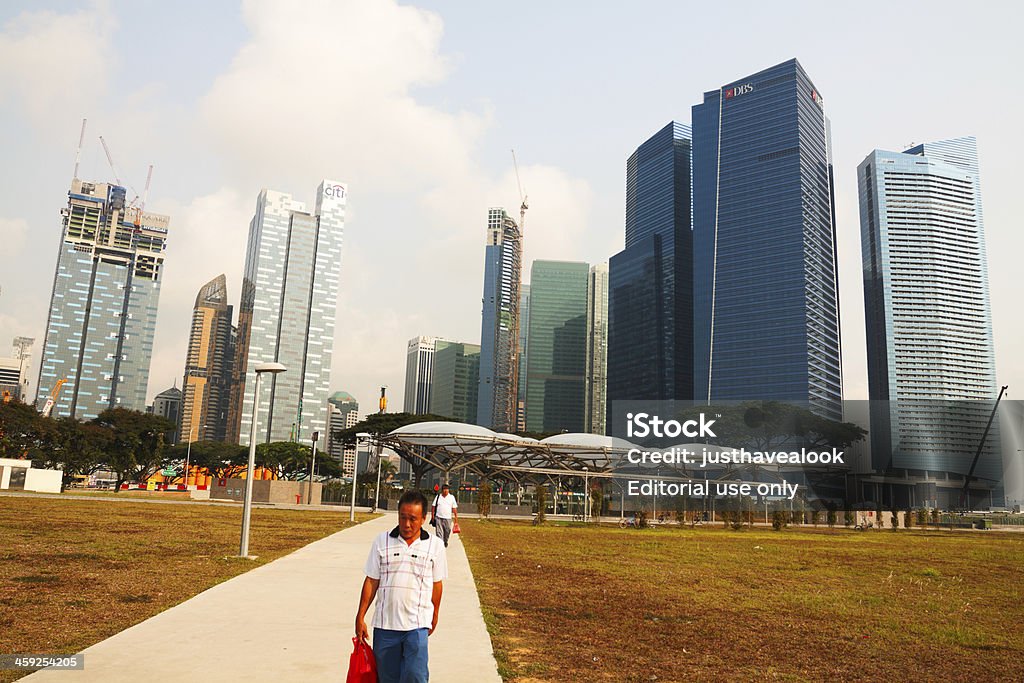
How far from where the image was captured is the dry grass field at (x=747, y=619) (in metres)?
8.29

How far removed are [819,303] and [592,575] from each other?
542ft

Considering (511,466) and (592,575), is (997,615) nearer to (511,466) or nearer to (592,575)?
(592,575)

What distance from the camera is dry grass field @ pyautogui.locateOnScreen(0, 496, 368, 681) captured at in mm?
8477

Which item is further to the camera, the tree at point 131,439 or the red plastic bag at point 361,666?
the tree at point 131,439

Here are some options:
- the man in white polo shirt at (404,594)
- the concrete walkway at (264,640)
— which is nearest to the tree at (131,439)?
the concrete walkway at (264,640)

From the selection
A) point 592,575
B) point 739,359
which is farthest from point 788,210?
point 592,575

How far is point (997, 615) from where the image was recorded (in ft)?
42.3

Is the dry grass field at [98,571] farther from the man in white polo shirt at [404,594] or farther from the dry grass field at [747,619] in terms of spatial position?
the dry grass field at [747,619]

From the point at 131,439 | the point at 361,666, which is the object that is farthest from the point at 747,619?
the point at 131,439

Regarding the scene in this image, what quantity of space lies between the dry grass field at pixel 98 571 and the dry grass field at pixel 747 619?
4788 millimetres

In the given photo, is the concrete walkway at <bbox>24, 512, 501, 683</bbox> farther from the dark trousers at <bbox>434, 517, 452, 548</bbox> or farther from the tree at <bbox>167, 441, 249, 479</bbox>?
the tree at <bbox>167, 441, 249, 479</bbox>

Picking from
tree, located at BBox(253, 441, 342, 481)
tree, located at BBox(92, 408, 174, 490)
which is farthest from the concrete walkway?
tree, located at BBox(253, 441, 342, 481)

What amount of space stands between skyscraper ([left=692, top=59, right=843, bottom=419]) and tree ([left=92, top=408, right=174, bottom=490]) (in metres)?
117

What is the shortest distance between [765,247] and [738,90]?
41733 millimetres
